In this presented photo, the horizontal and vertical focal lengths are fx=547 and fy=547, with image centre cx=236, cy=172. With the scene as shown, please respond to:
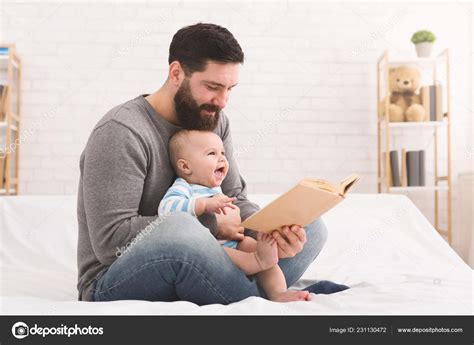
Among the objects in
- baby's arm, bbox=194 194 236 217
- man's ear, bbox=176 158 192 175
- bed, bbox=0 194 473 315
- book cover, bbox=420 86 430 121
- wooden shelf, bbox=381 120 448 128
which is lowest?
bed, bbox=0 194 473 315

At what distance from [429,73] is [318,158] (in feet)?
2.60

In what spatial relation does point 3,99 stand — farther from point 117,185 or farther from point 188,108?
point 117,185

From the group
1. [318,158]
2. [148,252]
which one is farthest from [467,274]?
[318,158]

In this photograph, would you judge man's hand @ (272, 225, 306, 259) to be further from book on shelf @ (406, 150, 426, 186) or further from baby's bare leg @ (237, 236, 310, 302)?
book on shelf @ (406, 150, 426, 186)

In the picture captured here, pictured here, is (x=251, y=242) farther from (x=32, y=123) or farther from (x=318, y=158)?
(x=32, y=123)

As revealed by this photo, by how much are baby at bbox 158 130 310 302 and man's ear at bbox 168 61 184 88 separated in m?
0.12

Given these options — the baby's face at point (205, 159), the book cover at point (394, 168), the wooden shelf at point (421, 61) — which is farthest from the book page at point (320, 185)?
the wooden shelf at point (421, 61)

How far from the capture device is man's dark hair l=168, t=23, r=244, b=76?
118 cm

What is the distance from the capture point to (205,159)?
3.97 feet

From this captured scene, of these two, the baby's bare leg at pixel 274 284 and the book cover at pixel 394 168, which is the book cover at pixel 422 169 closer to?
the book cover at pixel 394 168

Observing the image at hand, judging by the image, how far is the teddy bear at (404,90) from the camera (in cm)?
275

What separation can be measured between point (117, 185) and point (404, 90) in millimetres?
2098

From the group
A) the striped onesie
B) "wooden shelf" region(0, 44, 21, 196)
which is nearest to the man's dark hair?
the striped onesie

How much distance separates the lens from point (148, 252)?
960 mm
